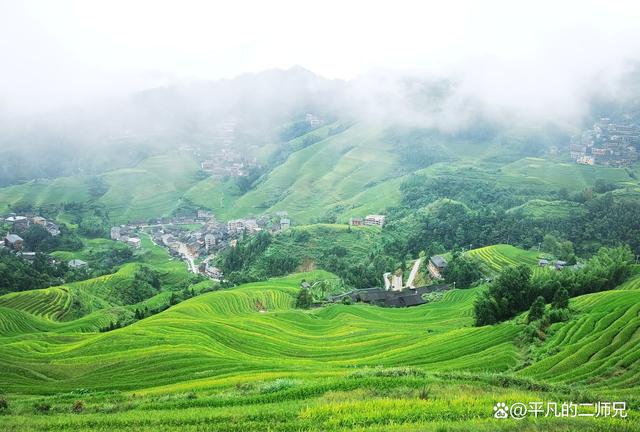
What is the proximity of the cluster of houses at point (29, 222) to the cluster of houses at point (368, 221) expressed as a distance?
72.5m

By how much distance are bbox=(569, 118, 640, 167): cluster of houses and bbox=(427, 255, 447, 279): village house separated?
79197mm

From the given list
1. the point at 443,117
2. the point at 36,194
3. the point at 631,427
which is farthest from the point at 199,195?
the point at 631,427

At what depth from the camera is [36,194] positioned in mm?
144750

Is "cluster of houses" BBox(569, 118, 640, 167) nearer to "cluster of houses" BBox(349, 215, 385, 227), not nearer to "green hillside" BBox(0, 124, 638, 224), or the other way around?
"green hillside" BBox(0, 124, 638, 224)

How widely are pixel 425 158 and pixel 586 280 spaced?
125m

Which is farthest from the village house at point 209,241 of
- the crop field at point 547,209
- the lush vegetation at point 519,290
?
the lush vegetation at point 519,290

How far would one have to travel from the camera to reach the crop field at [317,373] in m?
12.1

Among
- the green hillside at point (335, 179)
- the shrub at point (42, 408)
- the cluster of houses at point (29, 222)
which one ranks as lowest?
the shrub at point (42, 408)

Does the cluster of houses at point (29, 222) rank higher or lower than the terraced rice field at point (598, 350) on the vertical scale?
higher

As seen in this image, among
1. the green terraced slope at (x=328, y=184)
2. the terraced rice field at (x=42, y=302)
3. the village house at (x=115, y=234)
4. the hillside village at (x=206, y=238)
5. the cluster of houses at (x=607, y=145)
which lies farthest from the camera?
the cluster of houses at (x=607, y=145)

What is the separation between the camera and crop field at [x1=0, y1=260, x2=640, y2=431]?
39.8 feet

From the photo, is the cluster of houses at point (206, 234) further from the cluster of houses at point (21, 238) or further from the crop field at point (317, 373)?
the crop field at point (317, 373)

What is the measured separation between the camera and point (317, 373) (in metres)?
20.5

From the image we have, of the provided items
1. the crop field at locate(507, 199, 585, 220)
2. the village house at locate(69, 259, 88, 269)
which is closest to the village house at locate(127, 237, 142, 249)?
the village house at locate(69, 259, 88, 269)
